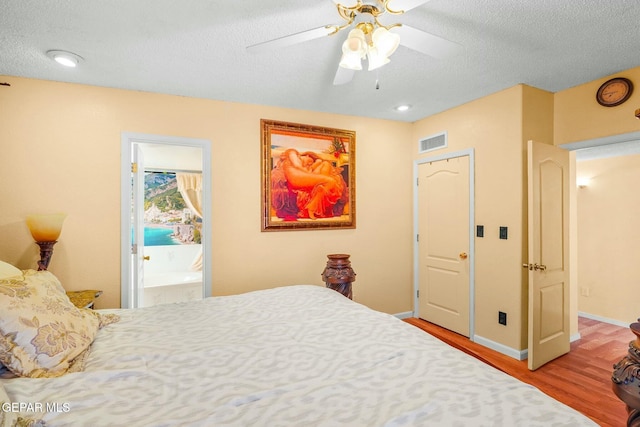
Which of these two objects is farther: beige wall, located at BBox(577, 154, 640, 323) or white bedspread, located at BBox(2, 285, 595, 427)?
beige wall, located at BBox(577, 154, 640, 323)

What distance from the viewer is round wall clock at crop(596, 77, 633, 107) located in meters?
2.40

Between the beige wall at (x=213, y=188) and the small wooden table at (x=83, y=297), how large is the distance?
24cm

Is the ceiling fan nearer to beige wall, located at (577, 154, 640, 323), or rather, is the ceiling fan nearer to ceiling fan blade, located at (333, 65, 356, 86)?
ceiling fan blade, located at (333, 65, 356, 86)

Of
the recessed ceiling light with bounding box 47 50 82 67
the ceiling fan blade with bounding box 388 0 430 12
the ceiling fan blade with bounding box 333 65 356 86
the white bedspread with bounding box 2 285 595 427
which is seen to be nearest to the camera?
the white bedspread with bounding box 2 285 595 427

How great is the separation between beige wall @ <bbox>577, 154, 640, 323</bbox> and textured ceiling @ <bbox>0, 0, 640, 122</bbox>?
207 centimetres

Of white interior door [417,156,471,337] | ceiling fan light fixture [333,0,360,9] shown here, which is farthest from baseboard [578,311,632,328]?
ceiling fan light fixture [333,0,360,9]

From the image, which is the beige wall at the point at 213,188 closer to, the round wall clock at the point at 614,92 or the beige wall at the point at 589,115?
the beige wall at the point at 589,115

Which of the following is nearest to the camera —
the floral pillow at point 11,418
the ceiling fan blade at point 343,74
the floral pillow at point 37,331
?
the floral pillow at point 11,418

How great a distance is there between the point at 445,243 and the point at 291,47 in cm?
262

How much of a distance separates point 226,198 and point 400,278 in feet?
7.66

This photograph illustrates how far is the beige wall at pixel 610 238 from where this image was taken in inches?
146

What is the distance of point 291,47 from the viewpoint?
80.1 inches

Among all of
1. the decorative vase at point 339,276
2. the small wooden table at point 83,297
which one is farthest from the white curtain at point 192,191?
the decorative vase at point 339,276

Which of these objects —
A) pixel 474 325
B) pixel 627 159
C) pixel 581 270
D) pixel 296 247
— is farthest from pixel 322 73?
pixel 581 270
